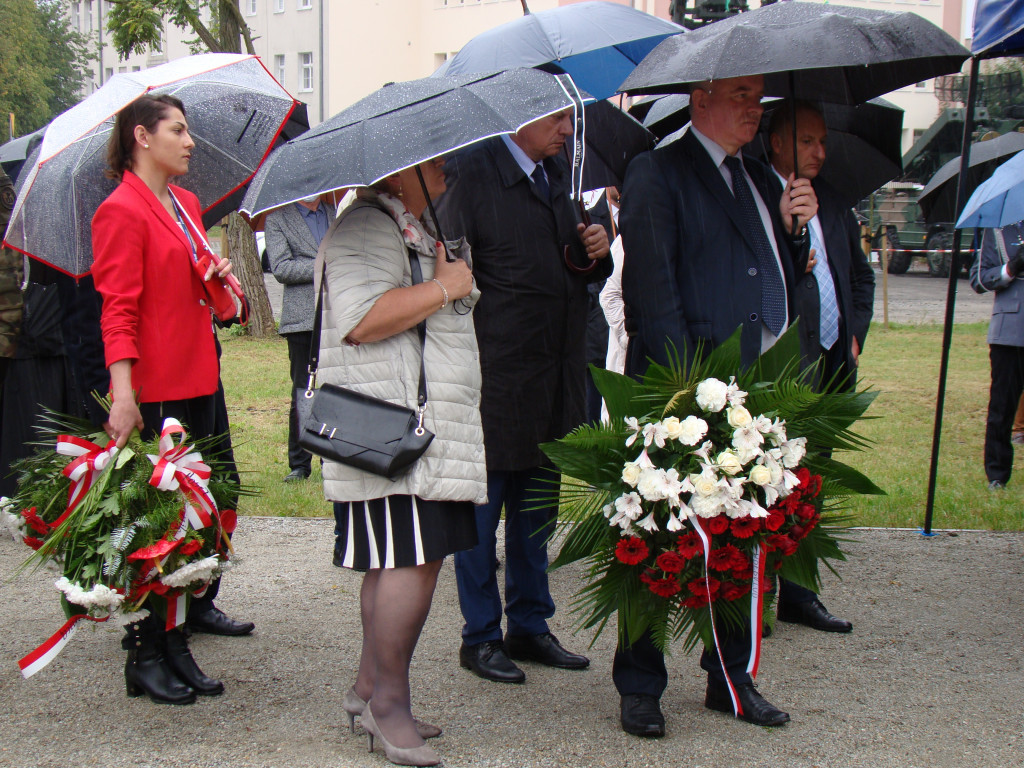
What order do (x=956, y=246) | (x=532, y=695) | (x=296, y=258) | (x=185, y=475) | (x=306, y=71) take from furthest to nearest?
(x=306, y=71) < (x=296, y=258) < (x=956, y=246) < (x=532, y=695) < (x=185, y=475)

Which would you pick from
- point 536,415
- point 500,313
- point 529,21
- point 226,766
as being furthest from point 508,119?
point 226,766

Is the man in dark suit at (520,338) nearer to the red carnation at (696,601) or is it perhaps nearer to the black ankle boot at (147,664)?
the red carnation at (696,601)

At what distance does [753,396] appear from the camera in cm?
332

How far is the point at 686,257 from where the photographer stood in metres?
3.59

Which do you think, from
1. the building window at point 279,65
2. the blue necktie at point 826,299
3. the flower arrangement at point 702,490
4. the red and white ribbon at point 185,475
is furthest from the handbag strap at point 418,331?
the building window at point 279,65

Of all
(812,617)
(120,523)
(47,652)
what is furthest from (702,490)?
(47,652)

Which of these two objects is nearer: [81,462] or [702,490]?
[702,490]

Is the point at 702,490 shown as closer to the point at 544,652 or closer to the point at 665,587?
the point at 665,587

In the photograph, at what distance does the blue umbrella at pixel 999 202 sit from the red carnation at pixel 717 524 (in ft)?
9.38

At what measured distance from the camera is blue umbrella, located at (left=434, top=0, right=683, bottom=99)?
14.3 ft

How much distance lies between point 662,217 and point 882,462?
194 inches

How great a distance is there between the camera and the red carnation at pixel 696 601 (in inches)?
128

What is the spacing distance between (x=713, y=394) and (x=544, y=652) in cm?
145

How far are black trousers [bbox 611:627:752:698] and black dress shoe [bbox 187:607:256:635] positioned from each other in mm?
1636
